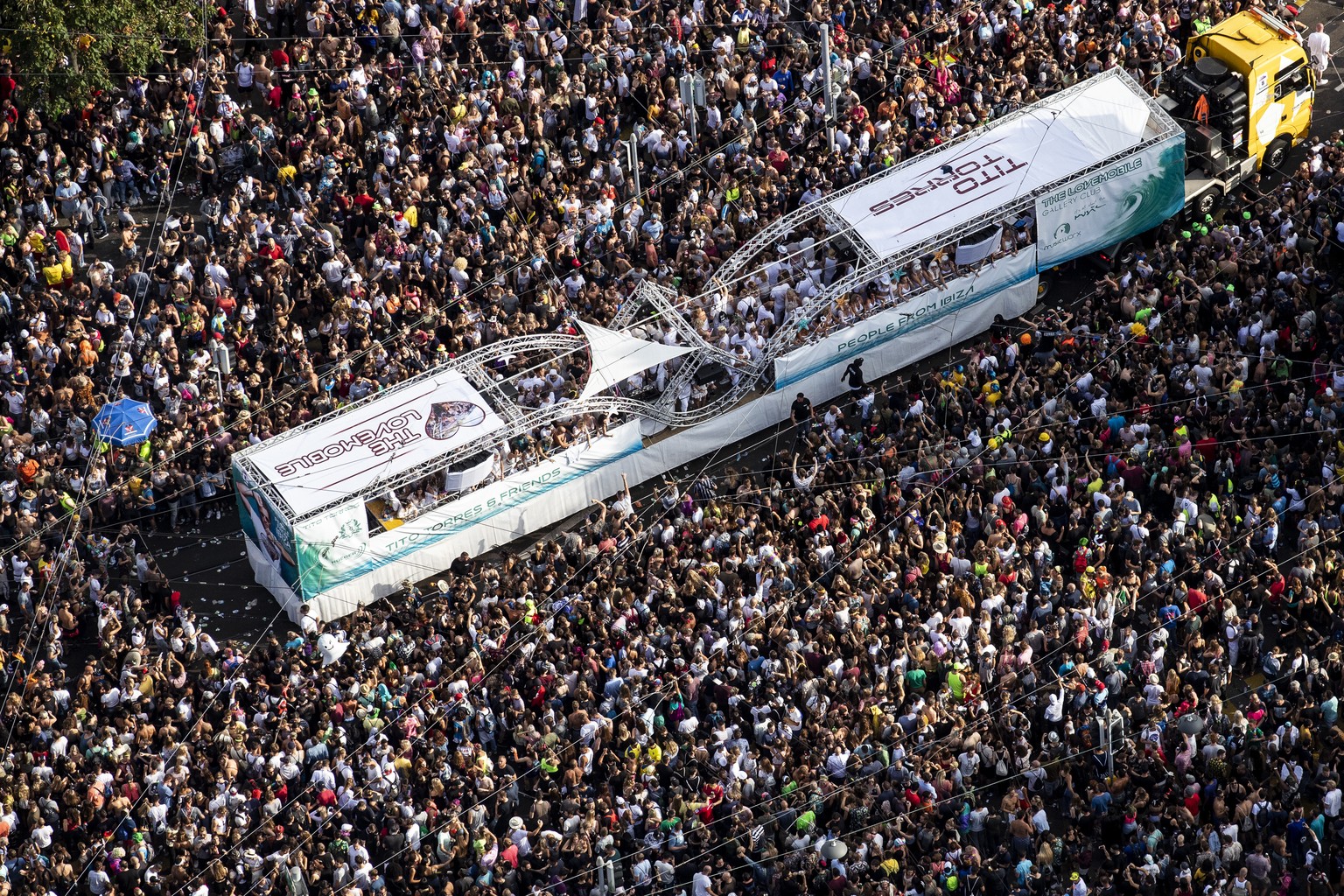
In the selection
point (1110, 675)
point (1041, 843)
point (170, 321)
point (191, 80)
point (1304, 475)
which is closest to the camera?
point (1041, 843)

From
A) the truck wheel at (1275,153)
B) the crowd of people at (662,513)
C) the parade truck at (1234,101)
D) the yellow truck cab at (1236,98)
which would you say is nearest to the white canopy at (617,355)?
the crowd of people at (662,513)

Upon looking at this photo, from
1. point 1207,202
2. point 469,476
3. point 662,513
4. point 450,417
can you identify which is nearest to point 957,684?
point 662,513

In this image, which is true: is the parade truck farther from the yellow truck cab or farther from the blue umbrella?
the blue umbrella

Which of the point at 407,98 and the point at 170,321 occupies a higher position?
the point at 407,98

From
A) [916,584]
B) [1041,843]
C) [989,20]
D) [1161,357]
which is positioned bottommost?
[1041,843]

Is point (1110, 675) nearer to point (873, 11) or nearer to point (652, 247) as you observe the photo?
point (652, 247)

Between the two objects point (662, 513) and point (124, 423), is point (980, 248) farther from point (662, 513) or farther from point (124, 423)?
point (124, 423)

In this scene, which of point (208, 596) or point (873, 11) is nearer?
point (208, 596)

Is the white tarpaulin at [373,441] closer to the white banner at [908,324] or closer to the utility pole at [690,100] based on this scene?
the white banner at [908,324]

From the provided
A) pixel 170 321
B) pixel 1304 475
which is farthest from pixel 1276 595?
pixel 170 321
